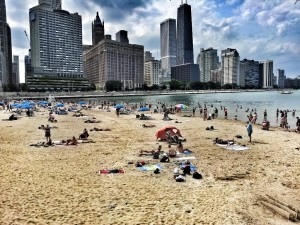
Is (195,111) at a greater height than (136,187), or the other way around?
(195,111)

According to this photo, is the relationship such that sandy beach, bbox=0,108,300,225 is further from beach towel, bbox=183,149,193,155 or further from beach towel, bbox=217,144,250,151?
beach towel, bbox=183,149,193,155

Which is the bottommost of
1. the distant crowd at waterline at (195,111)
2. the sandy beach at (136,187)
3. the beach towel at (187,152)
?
the sandy beach at (136,187)

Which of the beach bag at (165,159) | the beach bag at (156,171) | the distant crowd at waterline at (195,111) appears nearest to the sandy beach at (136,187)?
the beach bag at (156,171)

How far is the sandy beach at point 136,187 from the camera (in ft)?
30.7

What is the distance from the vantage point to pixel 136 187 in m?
12.1

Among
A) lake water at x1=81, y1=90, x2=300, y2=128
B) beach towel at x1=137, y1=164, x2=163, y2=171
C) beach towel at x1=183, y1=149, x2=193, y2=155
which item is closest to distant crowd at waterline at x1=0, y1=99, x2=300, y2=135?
lake water at x1=81, y1=90, x2=300, y2=128

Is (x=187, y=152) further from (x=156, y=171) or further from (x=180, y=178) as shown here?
(x=180, y=178)

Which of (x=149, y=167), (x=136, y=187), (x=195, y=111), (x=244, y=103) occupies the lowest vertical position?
(x=136, y=187)

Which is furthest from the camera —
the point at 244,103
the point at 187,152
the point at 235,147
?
the point at 244,103

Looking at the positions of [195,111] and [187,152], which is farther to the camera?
[195,111]

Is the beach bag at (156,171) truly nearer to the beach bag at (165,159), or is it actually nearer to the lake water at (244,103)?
the beach bag at (165,159)

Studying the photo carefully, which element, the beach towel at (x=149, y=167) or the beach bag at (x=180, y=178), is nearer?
the beach bag at (x=180, y=178)

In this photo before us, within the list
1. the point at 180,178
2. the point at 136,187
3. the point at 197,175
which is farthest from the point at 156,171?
the point at 136,187

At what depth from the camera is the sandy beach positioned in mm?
9359
